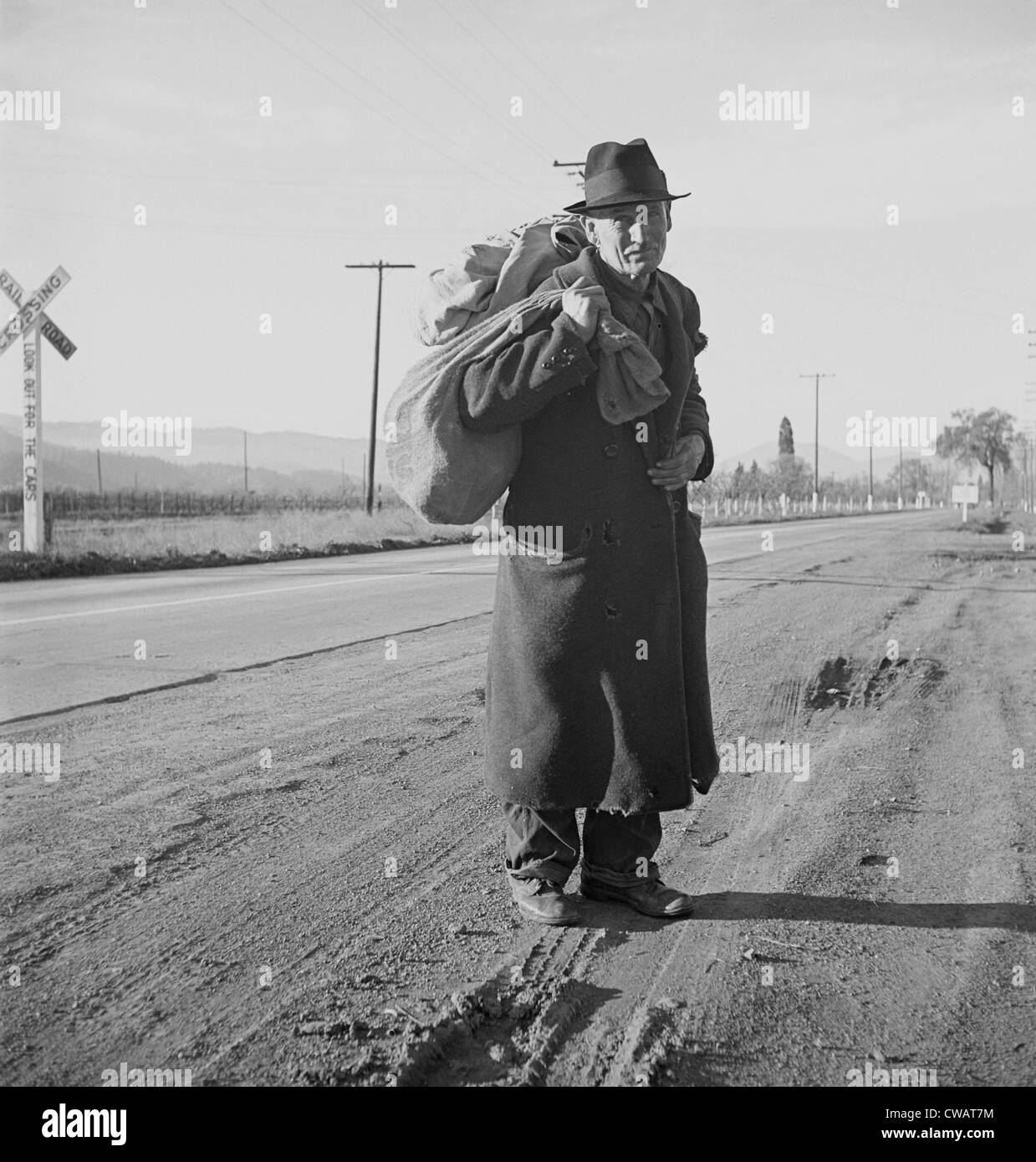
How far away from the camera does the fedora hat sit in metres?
3.21

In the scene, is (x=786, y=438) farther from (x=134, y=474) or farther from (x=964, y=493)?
(x=134, y=474)

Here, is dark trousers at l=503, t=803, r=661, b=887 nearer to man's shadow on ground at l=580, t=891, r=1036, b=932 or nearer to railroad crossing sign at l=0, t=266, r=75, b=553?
man's shadow on ground at l=580, t=891, r=1036, b=932

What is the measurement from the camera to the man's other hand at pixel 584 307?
10.1 feet

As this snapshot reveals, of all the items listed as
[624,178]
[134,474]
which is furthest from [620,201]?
[134,474]

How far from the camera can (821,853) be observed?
393 cm

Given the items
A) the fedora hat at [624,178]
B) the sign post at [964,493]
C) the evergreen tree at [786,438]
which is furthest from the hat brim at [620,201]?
the evergreen tree at [786,438]

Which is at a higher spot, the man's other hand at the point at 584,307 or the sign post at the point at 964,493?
the sign post at the point at 964,493

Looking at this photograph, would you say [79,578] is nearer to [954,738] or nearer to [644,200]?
[954,738]

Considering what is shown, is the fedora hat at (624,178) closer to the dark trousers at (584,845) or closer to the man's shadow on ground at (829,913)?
the dark trousers at (584,845)

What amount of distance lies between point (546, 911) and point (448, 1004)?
2.09 ft

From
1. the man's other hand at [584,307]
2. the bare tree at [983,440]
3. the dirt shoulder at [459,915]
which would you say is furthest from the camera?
the bare tree at [983,440]

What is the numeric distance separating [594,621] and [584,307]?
0.87 metres

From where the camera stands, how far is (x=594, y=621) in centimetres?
332

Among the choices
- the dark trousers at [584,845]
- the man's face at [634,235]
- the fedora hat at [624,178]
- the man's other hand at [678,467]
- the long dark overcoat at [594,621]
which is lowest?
the dark trousers at [584,845]
